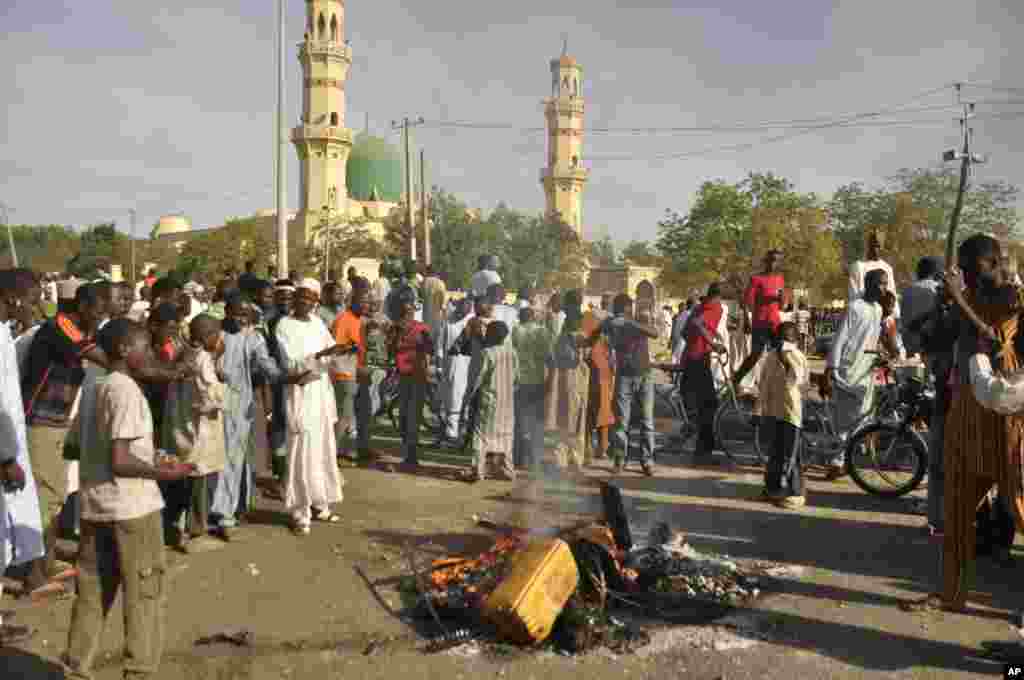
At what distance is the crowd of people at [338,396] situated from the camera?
10.7ft

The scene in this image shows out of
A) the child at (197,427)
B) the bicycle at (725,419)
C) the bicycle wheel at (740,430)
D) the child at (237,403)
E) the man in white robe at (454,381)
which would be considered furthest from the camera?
the man in white robe at (454,381)

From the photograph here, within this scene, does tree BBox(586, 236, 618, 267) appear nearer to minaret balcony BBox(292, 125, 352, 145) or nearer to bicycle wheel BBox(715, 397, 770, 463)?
minaret balcony BBox(292, 125, 352, 145)

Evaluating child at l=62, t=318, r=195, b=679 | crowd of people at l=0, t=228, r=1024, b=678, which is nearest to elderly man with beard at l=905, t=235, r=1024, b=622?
crowd of people at l=0, t=228, r=1024, b=678

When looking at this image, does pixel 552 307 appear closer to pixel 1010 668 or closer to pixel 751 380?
pixel 751 380

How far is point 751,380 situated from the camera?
11.1 metres

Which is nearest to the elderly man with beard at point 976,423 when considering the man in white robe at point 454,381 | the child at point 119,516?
the child at point 119,516

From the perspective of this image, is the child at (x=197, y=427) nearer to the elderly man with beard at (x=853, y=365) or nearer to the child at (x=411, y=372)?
the child at (x=411, y=372)

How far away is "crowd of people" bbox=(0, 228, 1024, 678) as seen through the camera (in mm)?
3248

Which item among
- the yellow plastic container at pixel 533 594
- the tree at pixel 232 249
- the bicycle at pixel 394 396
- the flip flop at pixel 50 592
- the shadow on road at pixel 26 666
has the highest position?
the tree at pixel 232 249

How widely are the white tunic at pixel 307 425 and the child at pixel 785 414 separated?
354 cm

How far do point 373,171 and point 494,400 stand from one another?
A: 55454 mm

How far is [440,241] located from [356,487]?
30293mm

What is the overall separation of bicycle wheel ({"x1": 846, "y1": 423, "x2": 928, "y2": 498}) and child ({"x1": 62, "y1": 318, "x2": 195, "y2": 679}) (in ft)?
18.4

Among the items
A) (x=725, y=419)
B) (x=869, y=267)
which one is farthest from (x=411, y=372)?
(x=869, y=267)
